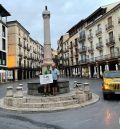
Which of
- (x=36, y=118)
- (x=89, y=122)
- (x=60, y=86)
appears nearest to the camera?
(x=89, y=122)

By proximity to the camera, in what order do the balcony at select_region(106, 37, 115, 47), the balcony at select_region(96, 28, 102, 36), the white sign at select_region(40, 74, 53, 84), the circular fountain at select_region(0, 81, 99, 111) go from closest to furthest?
1. the circular fountain at select_region(0, 81, 99, 111)
2. the white sign at select_region(40, 74, 53, 84)
3. the balcony at select_region(106, 37, 115, 47)
4. the balcony at select_region(96, 28, 102, 36)

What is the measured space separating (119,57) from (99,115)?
32021 millimetres

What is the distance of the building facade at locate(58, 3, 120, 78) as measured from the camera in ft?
141

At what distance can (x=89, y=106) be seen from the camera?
39.2 feet

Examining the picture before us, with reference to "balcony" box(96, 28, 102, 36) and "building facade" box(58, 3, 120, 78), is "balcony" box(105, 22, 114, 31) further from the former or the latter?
"balcony" box(96, 28, 102, 36)

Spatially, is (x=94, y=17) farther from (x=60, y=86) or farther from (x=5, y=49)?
(x=60, y=86)

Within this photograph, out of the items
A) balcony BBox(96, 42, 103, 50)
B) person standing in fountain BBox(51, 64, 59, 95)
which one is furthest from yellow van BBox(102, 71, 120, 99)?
balcony BBox(96, 42, 103, 50)

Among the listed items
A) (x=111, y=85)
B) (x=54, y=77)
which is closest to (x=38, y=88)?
(x=54, y=77)

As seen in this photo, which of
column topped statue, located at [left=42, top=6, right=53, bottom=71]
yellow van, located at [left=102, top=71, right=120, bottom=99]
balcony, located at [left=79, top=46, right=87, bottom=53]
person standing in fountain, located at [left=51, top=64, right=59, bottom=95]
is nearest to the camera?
person standing in fountain, located at [left=51, top=64, right=59, bottom=95]

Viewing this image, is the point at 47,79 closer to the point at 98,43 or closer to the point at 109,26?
the point at 109,26

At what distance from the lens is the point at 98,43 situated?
49.3 meters

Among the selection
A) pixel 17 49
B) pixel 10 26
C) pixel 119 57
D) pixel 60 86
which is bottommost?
pixel 60 86

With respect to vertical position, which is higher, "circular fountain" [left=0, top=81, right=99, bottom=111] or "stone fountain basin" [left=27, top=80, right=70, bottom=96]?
"stone fountain basin" [left=27, top=80, right=70, bottom=96]

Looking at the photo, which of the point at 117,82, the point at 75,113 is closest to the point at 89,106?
the point at 75,113
